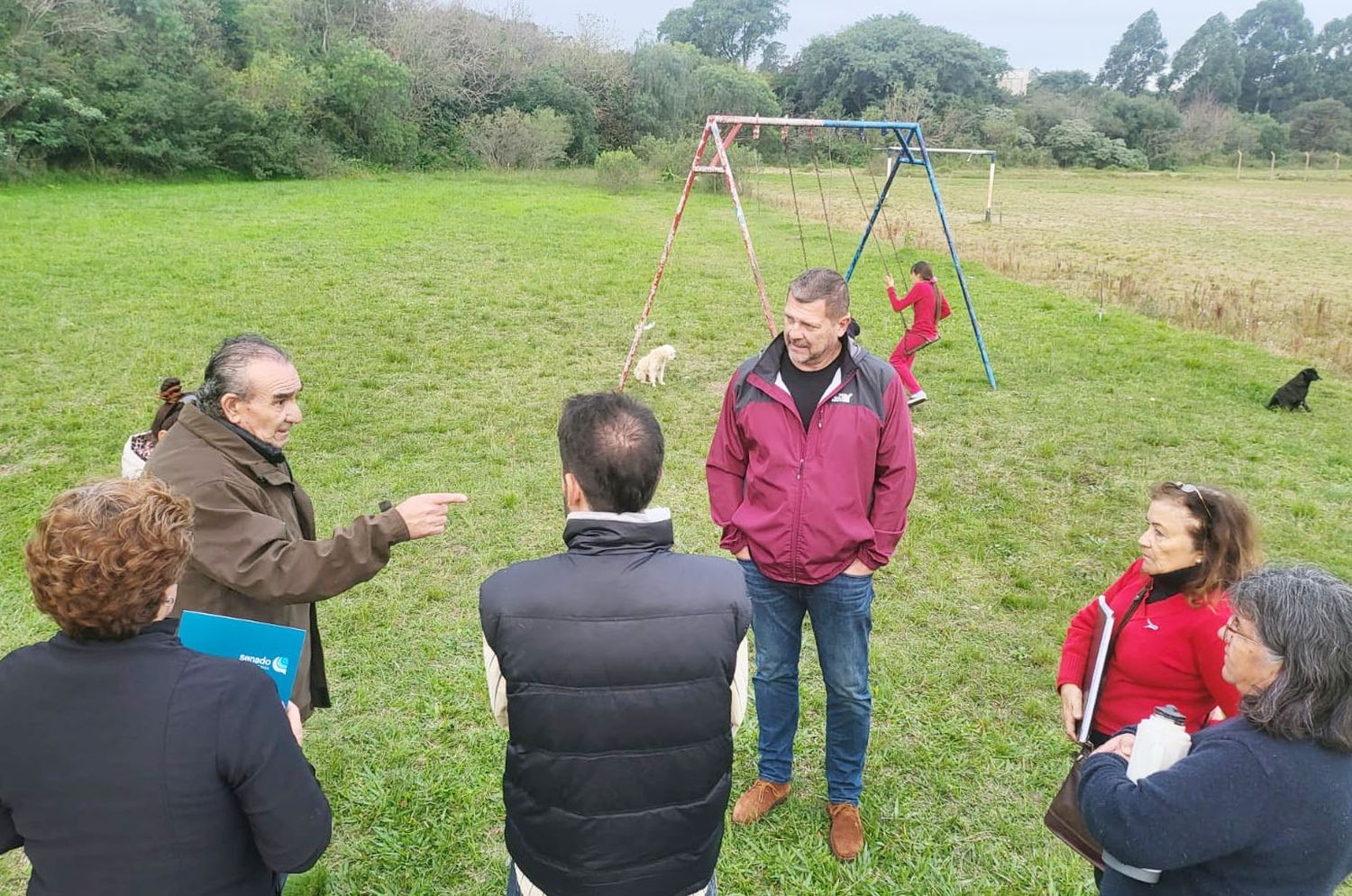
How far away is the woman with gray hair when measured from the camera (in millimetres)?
1531

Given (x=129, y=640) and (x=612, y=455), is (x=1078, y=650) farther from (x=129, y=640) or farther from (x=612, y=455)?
(x=129, y=640)

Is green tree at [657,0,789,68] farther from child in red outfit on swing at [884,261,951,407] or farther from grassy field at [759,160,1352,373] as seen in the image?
child in red outfit on swing at [884,261,951,407]

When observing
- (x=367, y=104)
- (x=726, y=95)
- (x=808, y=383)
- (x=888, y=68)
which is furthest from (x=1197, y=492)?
(x=888, y=68)

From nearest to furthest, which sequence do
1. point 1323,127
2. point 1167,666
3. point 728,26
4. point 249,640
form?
point 249,640 → point 1167,666 → point 1323,127 → point 728,26

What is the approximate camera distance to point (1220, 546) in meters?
2.35

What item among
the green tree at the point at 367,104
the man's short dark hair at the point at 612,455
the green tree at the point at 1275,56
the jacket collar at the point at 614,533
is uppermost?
the green tree at the point at 1275,56

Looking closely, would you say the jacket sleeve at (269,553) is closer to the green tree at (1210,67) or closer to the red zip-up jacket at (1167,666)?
the red zip-up jacket at (1167,666)

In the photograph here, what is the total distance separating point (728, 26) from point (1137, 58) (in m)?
43.4

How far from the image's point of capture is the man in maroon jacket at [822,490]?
2963 mm

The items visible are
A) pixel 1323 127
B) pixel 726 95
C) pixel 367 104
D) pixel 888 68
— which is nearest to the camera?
pixel 367 104

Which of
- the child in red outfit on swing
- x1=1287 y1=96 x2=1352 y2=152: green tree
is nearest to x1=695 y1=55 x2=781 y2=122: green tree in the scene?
the child in red outfit on swing

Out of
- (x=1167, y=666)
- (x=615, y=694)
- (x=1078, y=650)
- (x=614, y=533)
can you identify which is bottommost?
(x=1078, y=650)

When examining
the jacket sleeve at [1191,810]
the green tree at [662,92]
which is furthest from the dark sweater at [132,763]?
the green tree at [662,92]

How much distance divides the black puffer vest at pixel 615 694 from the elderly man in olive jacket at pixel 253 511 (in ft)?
2.46
